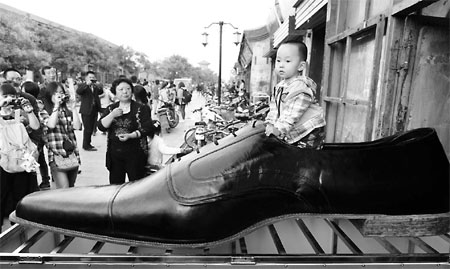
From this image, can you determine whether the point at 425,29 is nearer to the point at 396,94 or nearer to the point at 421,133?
the point at 396,94

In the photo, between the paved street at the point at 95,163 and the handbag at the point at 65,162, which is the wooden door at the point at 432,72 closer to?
the handbag at the point at 65,162

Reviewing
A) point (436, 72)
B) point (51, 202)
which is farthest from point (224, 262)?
point (436, 72)

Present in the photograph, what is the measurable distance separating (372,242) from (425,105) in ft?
3.21

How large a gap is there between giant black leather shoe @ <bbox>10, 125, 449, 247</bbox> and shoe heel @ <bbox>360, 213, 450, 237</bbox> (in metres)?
0.02

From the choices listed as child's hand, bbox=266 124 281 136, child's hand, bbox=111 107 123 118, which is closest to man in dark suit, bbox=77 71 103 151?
child's hand, bbox=111 107 123 118

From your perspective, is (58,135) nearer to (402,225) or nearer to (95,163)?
(95,163)

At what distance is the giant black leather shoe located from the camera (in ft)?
3.79

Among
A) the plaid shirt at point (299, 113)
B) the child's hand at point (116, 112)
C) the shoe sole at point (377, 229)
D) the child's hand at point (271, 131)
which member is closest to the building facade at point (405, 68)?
the plaid shirt at point (299, 113)

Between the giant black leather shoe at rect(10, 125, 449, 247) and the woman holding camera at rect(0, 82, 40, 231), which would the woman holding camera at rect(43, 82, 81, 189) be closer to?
the woman holding camera at rect(0, 82, 40, 231)

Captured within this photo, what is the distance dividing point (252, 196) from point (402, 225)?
1.75ft

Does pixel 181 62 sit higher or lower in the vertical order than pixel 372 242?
higher

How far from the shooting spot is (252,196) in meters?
1.17

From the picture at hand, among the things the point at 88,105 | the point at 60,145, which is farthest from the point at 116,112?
the point at 88,105

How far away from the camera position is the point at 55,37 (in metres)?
29.6
